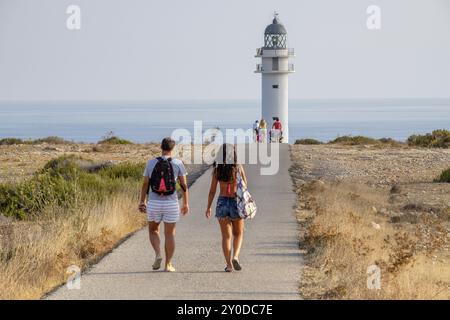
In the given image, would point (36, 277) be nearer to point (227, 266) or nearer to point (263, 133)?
point (227, 266)

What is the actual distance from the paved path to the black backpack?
1061mm

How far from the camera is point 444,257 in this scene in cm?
1747

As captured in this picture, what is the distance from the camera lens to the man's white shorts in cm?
1147

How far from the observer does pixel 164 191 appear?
1134cm

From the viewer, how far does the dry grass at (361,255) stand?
10516mm

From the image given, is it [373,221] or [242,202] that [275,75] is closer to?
[373,221]

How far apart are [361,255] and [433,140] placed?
41121 mm

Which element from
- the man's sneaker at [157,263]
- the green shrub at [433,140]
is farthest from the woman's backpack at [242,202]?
the green shrub at [433,140]

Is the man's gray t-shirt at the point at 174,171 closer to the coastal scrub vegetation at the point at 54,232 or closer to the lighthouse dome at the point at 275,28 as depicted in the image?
the coastal scrub vegetation at the point at 54,232

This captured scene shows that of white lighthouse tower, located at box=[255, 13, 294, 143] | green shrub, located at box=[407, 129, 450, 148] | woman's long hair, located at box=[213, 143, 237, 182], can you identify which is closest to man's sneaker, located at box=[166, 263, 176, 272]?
woman's long hair, located at box=[213, 143, 237, 182]

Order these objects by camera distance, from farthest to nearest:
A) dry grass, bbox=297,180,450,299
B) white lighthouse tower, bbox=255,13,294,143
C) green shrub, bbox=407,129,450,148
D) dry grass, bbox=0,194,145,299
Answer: white lighthouse tower, bbox=255,13,294,143
green shrub, bbox=407,129,450,148
dry grass, bbox=0,194,145,299
dry grass, bbox=297,180,450,299

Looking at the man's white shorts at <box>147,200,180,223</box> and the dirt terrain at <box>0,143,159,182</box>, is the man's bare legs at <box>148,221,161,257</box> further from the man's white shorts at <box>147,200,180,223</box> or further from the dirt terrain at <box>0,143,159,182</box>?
the dirt terrain at <box>0,143,159,182</box>

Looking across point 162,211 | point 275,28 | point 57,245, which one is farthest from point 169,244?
point 275,28

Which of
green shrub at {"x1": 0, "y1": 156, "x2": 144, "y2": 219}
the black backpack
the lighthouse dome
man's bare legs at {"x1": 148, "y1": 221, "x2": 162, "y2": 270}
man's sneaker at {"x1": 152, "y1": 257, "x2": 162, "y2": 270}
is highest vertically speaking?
the lighthouse dome
